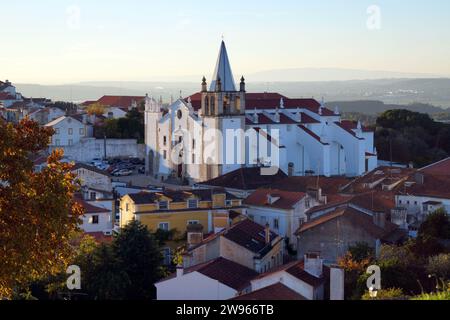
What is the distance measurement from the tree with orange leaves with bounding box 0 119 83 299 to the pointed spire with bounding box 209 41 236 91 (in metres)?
33.8

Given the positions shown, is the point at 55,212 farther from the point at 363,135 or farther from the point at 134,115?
the point at 134,115

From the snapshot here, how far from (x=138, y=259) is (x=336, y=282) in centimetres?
611

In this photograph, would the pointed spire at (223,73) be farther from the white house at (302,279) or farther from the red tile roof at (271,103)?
the white house at (302,279)

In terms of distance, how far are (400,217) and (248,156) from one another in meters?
15.1

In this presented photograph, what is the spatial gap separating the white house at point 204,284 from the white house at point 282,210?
828 centimetres

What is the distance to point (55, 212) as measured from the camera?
11156 millimetres

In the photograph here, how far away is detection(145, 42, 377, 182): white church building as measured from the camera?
4469cm

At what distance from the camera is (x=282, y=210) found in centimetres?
3034

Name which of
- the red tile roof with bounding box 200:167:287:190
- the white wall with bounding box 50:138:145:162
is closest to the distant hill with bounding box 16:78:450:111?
the white wall with bounding box 50:138:145:162

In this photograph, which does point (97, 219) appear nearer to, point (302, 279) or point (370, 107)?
point (302, 279)

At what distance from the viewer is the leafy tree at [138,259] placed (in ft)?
73.7

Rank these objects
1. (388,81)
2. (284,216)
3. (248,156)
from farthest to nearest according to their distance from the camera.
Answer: (388,81) → (248,156) → (284,216)

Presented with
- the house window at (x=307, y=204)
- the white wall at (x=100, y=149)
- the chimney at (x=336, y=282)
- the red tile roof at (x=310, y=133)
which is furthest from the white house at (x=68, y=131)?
the chimney at (x=336, y=282)

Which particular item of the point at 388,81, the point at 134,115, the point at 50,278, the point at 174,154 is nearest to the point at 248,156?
the point at 174,154
